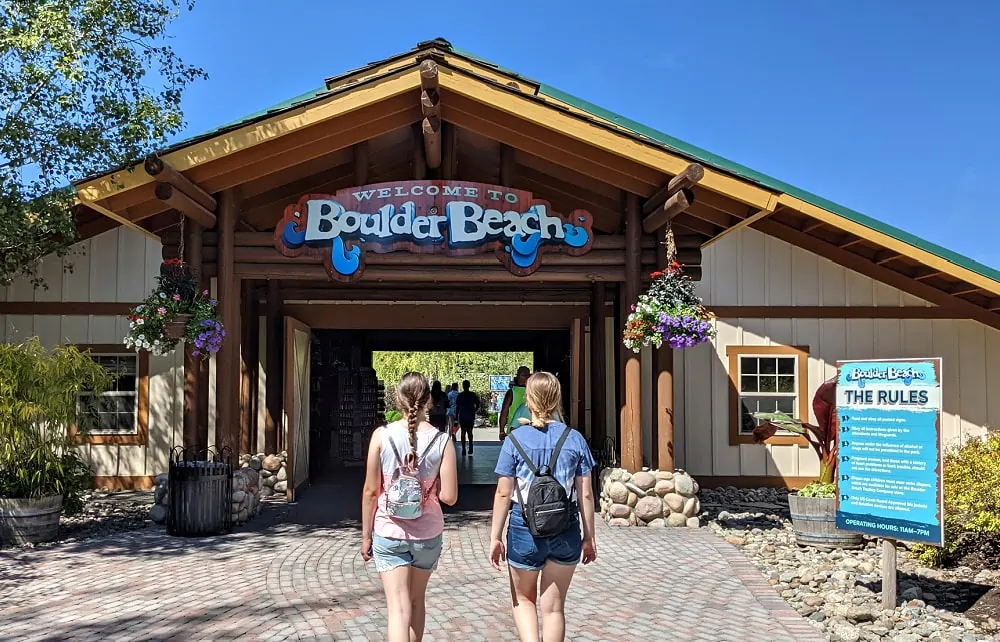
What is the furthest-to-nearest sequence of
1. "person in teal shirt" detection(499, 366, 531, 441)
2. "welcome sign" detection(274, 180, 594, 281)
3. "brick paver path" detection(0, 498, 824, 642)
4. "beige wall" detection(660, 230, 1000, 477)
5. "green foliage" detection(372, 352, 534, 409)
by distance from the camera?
"green foliage" detection(372, 352, 534, 409) → "beige wall" detection(660, 230, 1000, 477) → "person in teal shirt" detection(499, 366, 531, 441) → "welcome sign" detection(274, 180, 594, 281) → "brick paver path" detection(0, 498, 824, 642)

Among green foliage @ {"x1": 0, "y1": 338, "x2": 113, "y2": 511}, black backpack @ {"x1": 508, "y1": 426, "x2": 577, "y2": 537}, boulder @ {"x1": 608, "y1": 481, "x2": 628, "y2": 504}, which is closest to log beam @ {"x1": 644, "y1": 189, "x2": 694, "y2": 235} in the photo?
boulder @ {"x1": 608, "y1": 481, "x2": 628, "y2": 504}

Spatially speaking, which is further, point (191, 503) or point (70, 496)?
point (70, 496)

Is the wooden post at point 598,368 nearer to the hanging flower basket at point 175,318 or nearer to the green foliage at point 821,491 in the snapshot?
the green foliage at point 821,491

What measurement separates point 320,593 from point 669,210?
497 centimetres

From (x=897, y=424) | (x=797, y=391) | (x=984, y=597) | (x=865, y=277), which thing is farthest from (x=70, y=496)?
(x=865, y=277)

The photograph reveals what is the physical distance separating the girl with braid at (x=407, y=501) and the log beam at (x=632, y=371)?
16.9 feet

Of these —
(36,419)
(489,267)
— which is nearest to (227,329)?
(36,419)

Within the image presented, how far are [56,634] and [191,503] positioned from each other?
293 cm

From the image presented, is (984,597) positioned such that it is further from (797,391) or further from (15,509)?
(15,509)

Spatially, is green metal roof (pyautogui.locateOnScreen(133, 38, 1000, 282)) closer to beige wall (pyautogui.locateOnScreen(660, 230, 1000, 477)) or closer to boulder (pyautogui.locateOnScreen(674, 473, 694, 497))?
beige wall (pyautogui.locateOnScreen(660, 230, 1000, 477))

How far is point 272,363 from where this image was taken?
39.7 feet

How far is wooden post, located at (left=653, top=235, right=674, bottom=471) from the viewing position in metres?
9.02

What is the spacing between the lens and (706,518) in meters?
9.44

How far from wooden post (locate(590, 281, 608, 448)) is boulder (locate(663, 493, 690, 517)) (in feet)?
9.64
